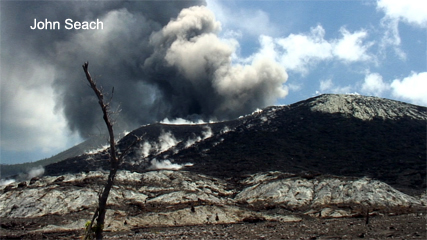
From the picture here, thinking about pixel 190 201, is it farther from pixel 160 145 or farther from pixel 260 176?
pixel 160 145

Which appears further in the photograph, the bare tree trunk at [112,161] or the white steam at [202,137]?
the white steam at [202,137]

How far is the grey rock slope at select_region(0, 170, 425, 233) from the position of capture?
144 ft

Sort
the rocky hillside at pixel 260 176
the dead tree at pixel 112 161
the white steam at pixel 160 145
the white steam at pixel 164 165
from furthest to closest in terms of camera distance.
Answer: the white steam at pixel 160 145
the white steam at pixel 164 165
the rocky hillside at pixel 260 176
the dead tree at pixel 112 161

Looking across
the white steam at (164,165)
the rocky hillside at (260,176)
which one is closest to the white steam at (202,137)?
the rocky hillside at (260,176)

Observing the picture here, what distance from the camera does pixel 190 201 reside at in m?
52.6

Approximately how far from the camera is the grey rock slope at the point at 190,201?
43.9 m

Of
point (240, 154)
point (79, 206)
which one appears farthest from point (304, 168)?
point (79, 206)

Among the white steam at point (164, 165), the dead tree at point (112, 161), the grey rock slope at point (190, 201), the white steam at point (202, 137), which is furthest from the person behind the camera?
the white steam at point (202, 137)

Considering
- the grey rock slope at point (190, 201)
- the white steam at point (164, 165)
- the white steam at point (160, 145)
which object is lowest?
the grey rock slope at point (190, 201)

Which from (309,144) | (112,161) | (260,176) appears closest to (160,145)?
(309,144)

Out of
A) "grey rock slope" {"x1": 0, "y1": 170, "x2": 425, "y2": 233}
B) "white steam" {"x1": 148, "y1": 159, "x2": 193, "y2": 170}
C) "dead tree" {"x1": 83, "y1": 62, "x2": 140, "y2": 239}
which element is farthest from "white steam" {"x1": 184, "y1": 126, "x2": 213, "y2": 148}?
"dead tree" {"x1": 83, "y1": 62, "x2": 140, "y2": 239}

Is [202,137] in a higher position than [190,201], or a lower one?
higher

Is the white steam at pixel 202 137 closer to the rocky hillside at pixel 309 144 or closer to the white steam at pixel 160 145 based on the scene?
the rocky hillside at pixel 309 144

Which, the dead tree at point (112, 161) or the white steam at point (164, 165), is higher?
the white steam at point (164, 165)
